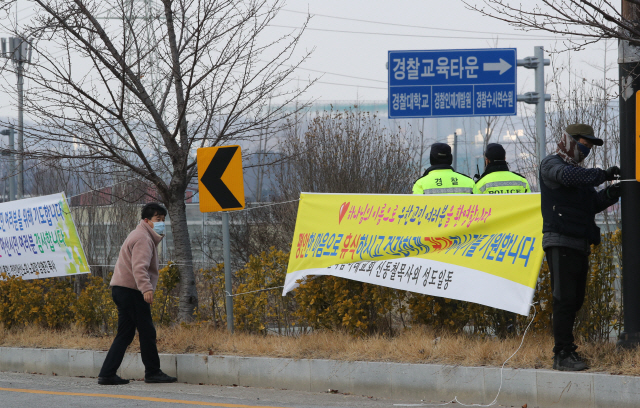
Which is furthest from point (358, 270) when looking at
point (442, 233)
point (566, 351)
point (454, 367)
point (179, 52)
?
point (179, 52)

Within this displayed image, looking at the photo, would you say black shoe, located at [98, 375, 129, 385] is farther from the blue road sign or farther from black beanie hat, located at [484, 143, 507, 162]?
the blue road sign

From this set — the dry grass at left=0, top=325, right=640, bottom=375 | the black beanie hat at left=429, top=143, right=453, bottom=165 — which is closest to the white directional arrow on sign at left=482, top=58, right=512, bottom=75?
the black beanie hat at left=429, top=143, right=453, bottom=165

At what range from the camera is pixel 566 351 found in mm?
6117

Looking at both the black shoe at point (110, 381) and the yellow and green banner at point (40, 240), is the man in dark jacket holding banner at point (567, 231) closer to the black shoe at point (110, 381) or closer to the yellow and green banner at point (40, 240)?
the black shoe at point (110, 381)

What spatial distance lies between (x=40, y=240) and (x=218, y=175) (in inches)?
160

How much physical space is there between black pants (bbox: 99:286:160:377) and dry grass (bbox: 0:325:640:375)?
428mm

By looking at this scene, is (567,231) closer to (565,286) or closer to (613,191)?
(565,286)

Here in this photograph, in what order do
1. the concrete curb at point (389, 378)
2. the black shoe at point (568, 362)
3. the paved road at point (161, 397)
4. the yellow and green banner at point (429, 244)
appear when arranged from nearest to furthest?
the concrete curb at point (389, 378)
the black shoe at point (568, 362)
the paved road at point (161, 397)
the yellow and green banner at point (429, 244)

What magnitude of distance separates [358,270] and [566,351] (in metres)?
2.38

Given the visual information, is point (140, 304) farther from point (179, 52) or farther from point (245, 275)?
point (179, 52)

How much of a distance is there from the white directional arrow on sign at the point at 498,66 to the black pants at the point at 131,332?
671cm

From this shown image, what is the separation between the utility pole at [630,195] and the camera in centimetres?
627

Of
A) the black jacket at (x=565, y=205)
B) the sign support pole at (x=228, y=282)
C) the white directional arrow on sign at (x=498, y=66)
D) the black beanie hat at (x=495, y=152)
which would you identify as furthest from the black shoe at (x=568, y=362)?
the white directional arrow on sign at (x=498, y=66)

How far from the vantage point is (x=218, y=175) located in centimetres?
868
